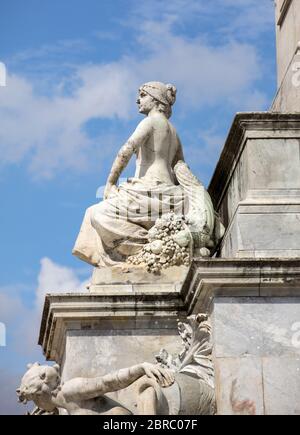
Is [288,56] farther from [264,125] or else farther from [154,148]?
[264,125]

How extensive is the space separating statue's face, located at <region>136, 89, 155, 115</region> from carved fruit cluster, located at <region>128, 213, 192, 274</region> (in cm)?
195

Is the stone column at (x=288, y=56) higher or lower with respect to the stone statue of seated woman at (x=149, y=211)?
higher

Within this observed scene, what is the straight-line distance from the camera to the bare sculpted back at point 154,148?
1741cm

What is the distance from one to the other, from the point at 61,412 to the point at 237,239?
9.34ft

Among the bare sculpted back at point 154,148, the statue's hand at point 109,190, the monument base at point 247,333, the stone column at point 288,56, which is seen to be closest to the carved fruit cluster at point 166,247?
the monument base at point 247,333

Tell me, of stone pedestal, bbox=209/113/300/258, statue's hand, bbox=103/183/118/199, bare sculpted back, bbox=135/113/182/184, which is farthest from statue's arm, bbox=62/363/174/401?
bare sculpted back, bbox=135/113/182/184

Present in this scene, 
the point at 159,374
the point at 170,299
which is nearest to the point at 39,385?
the point at 159,374

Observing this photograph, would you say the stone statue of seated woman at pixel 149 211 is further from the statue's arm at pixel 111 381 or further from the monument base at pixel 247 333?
the statue's arm at pixel 111 381

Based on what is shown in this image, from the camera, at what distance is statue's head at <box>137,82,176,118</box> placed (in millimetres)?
17828

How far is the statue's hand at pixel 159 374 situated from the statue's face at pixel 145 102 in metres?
4.38

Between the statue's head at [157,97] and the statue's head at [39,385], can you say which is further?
the statue's head at [157,97]

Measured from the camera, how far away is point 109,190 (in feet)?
56.8

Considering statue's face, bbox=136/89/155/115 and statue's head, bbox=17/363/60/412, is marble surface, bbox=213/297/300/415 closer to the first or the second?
statue's head, bbox=17/363/60/412
